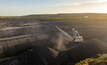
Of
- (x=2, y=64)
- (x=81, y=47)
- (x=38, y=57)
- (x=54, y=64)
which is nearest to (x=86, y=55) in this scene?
(x=81, y=47)

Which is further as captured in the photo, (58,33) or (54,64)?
(58,33)

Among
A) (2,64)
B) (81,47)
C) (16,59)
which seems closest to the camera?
(2,64)

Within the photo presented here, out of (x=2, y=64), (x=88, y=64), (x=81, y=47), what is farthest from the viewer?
(x=81, y=47)

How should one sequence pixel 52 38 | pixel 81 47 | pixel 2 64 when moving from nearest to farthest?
pixel 2 64, pixel 81 47, pixel 52 38

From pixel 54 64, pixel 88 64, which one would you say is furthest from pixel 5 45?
pixel 88 64

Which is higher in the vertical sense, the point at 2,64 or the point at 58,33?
the point at 58,33

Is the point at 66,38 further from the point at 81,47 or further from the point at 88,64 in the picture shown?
the point at 88,64

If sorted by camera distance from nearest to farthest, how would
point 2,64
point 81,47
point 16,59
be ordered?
point 2,64 → point 16,59 → point 81,47

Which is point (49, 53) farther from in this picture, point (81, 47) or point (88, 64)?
point (88, 64)

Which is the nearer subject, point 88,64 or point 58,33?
point 88,64
